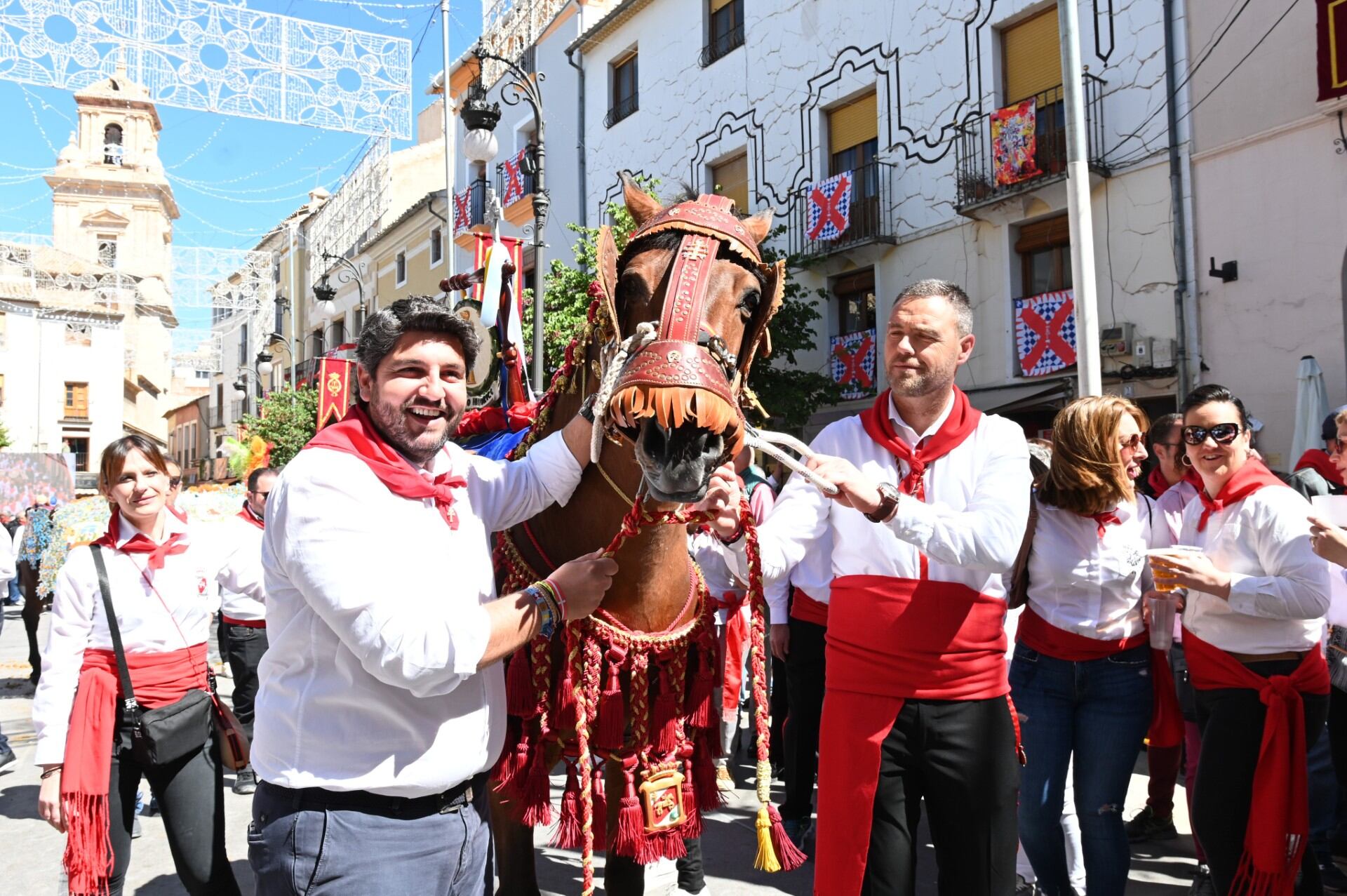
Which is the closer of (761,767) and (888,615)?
(761,767)

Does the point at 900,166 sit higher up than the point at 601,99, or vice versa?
the point at 601,99

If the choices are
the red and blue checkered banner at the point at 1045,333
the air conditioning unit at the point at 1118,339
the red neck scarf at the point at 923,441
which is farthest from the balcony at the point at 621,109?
the red neck scarf at the point at 923,441

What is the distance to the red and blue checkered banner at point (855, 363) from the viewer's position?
15344 mm

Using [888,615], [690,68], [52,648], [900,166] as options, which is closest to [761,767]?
[888,615]

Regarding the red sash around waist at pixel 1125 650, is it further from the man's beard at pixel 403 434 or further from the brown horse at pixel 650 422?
the man's beard at pixel 403 434

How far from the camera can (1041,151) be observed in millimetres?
12414

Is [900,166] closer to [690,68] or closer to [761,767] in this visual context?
[690,68]

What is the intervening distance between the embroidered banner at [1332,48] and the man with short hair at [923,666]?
31.3 ft

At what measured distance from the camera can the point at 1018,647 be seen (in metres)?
3.68

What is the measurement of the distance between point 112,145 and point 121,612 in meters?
59.7

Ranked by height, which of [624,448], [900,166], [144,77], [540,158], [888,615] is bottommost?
[888,615]

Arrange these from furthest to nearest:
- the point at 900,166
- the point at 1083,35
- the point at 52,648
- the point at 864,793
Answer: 1. the point at 900,166
2. the point at 1083,35
3. the point at 52,648
4. the point at 864,793

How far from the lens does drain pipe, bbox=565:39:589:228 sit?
21.9 metres

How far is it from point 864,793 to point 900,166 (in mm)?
13499
